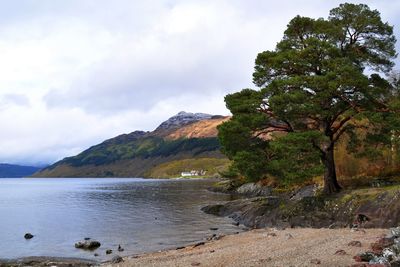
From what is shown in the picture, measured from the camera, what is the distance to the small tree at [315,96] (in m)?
36.2

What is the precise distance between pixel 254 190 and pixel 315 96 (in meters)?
45.7

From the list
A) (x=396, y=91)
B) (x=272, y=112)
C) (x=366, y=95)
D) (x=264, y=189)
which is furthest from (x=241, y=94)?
(x=264, y=189)

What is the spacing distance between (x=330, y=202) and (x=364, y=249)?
16.1 meters

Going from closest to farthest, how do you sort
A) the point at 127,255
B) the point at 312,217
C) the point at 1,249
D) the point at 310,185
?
the point at 127,255 → the point at 312,217 → the point at 1,249 → the point at 310,185

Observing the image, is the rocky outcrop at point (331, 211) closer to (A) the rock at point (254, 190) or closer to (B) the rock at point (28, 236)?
(B) the rock at point (28, 236)

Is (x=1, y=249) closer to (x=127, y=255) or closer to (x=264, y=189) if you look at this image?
(x=127, y=255)

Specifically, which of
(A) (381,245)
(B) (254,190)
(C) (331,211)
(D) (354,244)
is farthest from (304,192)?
(B) (254,190)

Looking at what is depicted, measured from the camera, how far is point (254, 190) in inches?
3162

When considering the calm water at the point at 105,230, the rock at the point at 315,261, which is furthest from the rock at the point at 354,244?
the calm water at the point at 105,230

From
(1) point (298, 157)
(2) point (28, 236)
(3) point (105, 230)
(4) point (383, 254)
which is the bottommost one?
(3) point (105, 230)

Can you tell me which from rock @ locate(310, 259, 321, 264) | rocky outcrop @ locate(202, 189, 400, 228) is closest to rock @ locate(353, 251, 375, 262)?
rock @ locate(310, 259, 321, 264)

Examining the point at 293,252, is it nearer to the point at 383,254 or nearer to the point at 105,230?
the point at 383,254

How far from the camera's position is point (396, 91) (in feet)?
135

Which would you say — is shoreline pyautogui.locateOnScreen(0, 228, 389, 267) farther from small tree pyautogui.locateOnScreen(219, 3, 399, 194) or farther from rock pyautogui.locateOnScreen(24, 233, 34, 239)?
rock pyautogui.locateOnScreen(24, 233, 34, 239)
